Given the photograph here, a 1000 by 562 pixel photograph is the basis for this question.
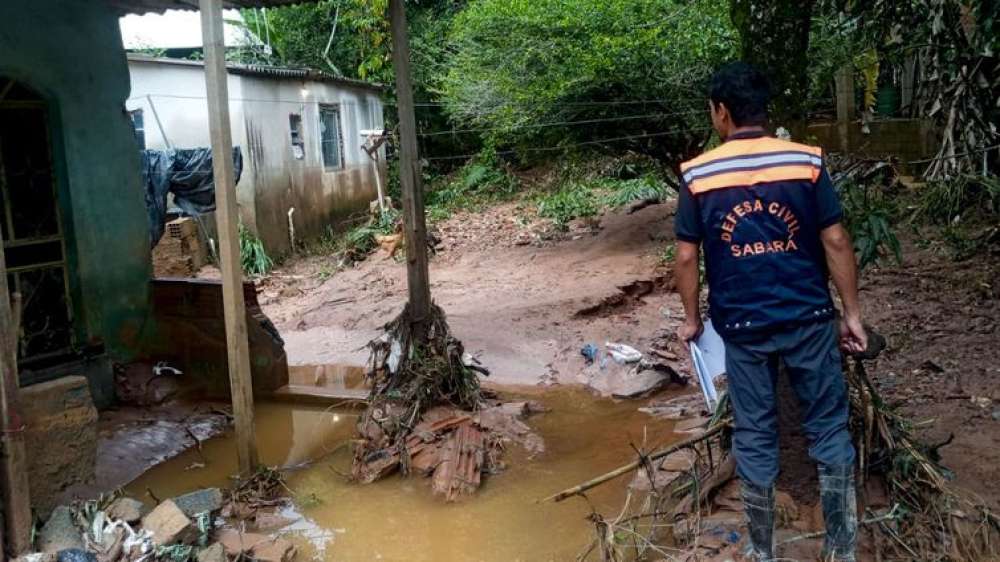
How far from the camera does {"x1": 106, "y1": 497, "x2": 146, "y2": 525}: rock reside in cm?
453

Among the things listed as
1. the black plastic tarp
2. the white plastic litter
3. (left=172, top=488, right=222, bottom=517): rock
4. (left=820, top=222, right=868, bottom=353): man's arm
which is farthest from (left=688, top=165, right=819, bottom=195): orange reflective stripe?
the black plastic tarp

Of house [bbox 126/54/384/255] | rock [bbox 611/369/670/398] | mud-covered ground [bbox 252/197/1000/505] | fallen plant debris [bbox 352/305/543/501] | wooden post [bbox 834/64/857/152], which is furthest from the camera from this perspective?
house [bbox 126/54/384/255]

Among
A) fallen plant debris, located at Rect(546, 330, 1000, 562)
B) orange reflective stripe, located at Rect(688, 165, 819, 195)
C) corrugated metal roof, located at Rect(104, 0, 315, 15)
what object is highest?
corrugated metal roof, located at Rect(104, 0, 315, 15)

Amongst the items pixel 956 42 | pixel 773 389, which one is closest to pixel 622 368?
pixel 956 42

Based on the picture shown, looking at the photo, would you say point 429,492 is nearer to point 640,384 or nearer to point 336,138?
point 640,384

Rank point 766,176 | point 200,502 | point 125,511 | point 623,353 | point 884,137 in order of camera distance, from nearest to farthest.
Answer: point 766,176 → point 125,511 → point 200,502 → point 623,353 → point 884,137

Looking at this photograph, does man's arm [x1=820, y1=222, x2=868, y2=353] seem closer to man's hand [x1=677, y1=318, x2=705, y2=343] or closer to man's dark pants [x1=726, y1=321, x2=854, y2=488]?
man's dark pants [x1=726, y1=321, x2=854, y2=488]

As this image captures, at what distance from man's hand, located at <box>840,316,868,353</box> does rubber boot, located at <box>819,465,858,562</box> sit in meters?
0.45

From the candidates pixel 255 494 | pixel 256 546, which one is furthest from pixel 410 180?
pixel 256 546

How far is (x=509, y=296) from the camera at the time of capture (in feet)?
37.3

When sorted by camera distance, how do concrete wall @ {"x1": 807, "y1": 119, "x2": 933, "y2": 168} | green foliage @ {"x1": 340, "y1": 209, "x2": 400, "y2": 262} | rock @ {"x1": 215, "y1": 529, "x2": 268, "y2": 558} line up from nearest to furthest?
rock @ {"x1": 215, "y1": 529, "x2": 268, "y2": 558}
concrete wall @ {"x1": 807, "y1": 119, "x2": 933, "y2": 168}
green foliage @ {"x1": 340, "y1": 209, "x2": 400, "y2": 262}

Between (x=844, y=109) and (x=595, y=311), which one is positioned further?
(x=844, y=109)

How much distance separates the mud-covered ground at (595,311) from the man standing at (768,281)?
4.48 ft

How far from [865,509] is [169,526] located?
3361 millimetres
